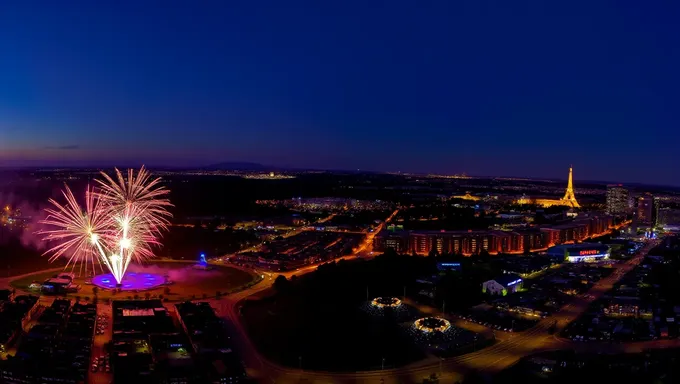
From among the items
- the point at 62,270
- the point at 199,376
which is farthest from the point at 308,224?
the point at 199,376

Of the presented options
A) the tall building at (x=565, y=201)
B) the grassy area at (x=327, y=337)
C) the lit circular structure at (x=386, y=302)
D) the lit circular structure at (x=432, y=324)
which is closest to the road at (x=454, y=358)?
the grassy area at (x=327, y=337)

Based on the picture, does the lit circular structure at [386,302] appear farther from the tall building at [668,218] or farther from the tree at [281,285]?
the tall building at [668,218]

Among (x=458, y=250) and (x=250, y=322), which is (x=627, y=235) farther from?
(x=250, y=322)

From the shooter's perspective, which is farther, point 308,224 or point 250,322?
point 308,224

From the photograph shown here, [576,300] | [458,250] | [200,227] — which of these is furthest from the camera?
[200,227]

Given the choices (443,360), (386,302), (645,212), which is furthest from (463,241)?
(645,212)

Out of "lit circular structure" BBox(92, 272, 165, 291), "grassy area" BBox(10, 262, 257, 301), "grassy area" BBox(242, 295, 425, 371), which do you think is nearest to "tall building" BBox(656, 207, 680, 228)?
"grassy area" BBox(10, 262, 257, 301)

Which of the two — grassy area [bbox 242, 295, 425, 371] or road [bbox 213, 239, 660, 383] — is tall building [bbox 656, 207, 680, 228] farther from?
grassy area [bbox 242, 295, 425, 371]

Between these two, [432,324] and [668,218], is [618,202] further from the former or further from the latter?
[432,324]
